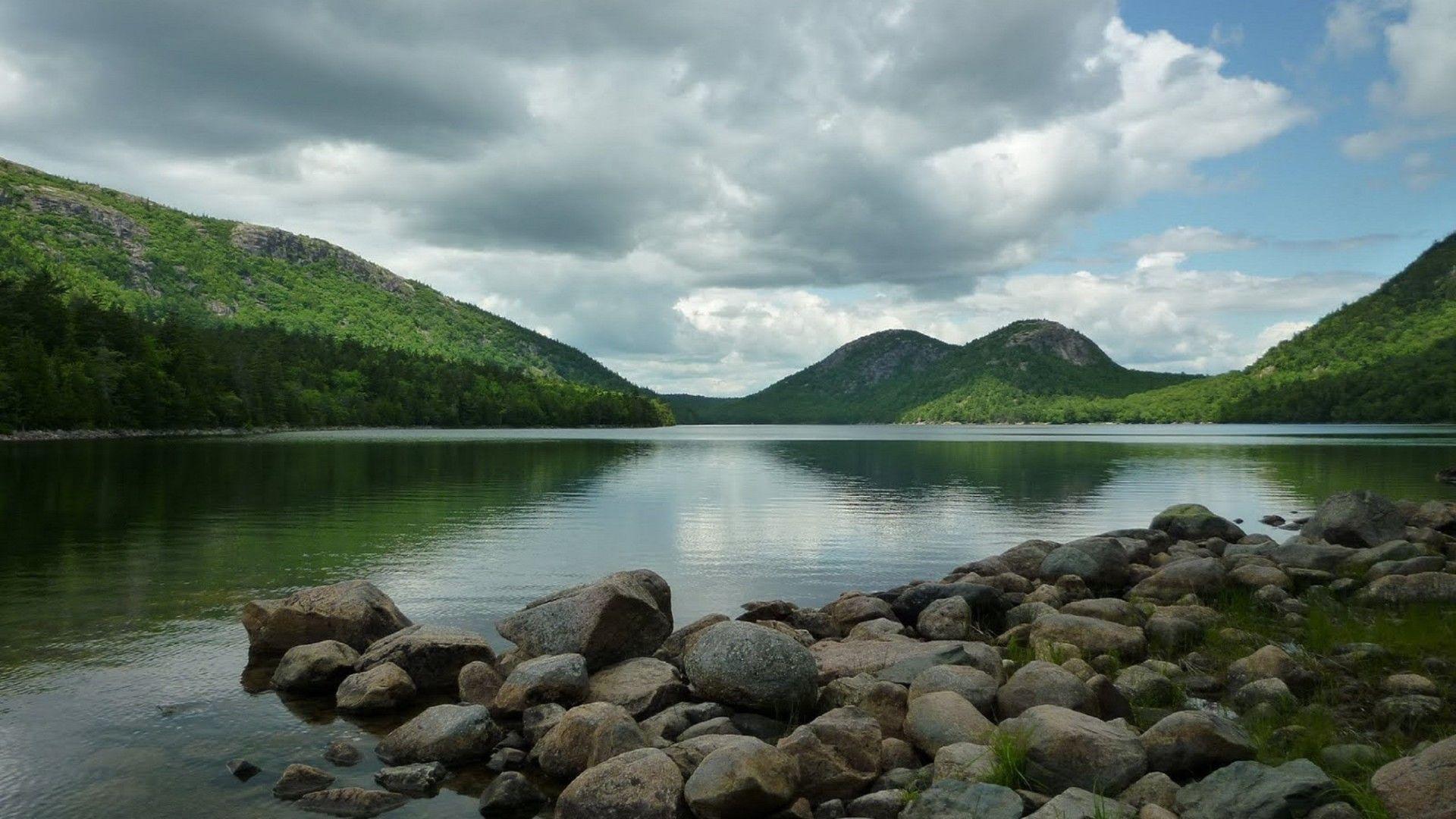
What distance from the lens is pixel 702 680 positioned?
557 inches

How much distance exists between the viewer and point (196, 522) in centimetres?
3791

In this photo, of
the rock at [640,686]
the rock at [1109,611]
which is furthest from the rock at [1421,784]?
the rock at [640,686]

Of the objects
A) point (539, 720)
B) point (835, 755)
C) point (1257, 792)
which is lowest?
Result: point (539, 720)

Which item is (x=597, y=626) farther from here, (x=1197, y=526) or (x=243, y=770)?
(x=1197, y=526)

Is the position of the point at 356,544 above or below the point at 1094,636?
below

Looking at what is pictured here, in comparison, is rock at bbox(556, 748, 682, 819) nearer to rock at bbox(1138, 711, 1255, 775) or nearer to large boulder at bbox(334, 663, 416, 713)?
large boulder at bbox(334, 663, 416, 713)

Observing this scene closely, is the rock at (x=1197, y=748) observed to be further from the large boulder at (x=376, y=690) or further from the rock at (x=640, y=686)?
the large boulder at (x=376, y=690)

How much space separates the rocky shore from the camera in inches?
397

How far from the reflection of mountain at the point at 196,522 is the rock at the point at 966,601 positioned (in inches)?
679

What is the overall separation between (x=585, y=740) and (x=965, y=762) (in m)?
5.19

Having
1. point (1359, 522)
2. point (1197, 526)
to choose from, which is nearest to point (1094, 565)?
point (1359, 522)

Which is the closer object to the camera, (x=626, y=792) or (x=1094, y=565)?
(x=626, y=792)

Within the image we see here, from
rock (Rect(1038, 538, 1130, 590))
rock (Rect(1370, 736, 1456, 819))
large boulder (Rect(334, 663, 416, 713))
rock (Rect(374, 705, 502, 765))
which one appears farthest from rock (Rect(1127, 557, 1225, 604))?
large boulder (Rect(334, 663, 416, 713))

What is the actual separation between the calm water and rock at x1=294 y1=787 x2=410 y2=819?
31cm
